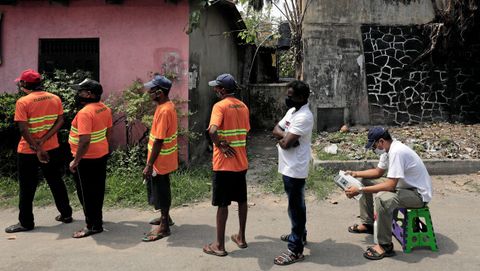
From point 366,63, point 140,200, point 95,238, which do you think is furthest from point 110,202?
point 366,63

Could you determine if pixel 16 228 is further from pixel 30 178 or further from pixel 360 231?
pixel 360 231

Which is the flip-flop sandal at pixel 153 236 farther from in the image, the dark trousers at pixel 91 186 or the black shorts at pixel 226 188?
the black shorts at pixel 226 188

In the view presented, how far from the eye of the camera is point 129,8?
287 inches

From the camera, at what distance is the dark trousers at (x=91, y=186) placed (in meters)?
4.61

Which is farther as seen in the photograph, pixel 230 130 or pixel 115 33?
pixel 115 33

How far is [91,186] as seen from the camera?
4.67 metres

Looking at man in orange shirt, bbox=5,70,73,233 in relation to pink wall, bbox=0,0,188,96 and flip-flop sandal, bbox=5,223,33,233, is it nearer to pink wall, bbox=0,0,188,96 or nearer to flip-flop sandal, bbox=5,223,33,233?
flip-flop sandal, bbox=5,223,33,233

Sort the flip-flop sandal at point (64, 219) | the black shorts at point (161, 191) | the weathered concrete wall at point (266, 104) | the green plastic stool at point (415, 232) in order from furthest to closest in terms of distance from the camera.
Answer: the weathered concrete wall at point (266, 104)
the flip-flop sandal at point (64, 219)
the black shorts at point (161, 191)
the green plastic stool at point (415, 232)

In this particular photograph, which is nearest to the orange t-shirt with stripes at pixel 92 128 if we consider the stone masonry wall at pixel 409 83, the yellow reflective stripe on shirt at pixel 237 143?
the yellow reflective stripe on shirt at pixel 237 143

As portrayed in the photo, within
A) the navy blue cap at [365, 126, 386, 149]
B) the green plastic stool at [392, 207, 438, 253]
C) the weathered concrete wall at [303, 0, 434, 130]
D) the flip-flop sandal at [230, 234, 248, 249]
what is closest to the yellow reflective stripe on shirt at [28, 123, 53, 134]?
the flip-flop sandal at [230, 234, 248, 249]

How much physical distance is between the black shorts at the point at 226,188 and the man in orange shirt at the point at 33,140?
2117 millimetres

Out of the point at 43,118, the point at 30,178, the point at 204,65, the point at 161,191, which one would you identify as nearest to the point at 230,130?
the point at 161,191

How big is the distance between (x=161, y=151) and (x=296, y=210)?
5.01 ft

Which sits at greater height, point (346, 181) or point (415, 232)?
point (346, 181)
